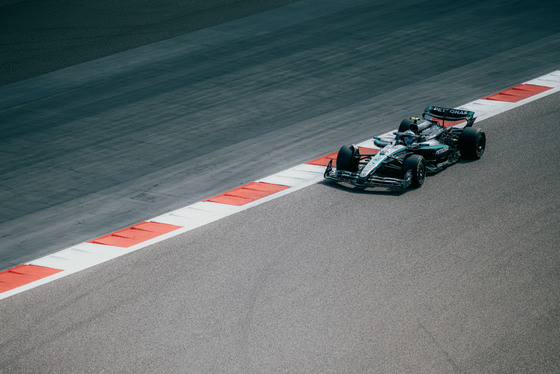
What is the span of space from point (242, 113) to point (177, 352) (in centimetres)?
812

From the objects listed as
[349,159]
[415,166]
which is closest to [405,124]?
[349,159]

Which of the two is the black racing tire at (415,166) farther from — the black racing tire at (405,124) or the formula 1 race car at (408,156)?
the black racing tire at (405,124)

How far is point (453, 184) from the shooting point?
36.8 feet

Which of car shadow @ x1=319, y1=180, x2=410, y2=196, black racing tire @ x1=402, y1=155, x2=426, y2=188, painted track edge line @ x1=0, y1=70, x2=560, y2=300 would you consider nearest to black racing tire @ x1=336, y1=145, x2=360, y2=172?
car shadow @ x1=319, y1=180, x2=410, y2=196

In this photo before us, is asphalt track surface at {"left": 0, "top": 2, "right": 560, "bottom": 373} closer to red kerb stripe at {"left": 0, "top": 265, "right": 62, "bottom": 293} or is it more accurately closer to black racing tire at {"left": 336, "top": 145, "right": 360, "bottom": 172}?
red kerb stripe at {"left": 0, "top": 265, "right": 62, "bottom": 293}

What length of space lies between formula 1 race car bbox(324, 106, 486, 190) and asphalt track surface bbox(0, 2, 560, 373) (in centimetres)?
27

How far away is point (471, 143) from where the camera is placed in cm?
1185

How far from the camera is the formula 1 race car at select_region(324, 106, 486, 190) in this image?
11031 millimetres

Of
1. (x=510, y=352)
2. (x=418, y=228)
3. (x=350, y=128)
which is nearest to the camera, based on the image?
(x=510, y=352)

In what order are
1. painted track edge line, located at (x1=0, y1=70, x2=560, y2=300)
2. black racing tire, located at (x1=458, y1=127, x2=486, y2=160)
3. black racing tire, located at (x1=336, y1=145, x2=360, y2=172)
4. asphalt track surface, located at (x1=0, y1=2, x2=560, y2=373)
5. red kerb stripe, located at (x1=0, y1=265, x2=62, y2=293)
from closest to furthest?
asphalt track surface, located at (x1=0, y1=2, x2=560, y2=373) → red kerb stripe, located at (x1=0, y1=265, x2=62, y2=293) → painted track edge line, located at (x1=0, y1=70, x2=560, y2=300) → black racing tire, located at (x1=336, y1=145, x2=360, y2=172) → black racing tire, located at (x1=458, y1=127, x2=486, y2=160)

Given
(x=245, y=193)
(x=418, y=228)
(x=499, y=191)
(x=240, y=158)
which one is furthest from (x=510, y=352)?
(x=240, y=158)

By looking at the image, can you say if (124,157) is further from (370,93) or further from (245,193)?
(370,93)

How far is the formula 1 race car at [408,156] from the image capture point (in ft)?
36.2

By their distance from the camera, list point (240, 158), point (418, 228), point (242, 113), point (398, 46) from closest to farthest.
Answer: point (418, 228) → point (240, 158) → point (242, 113) → point (398, 46)
